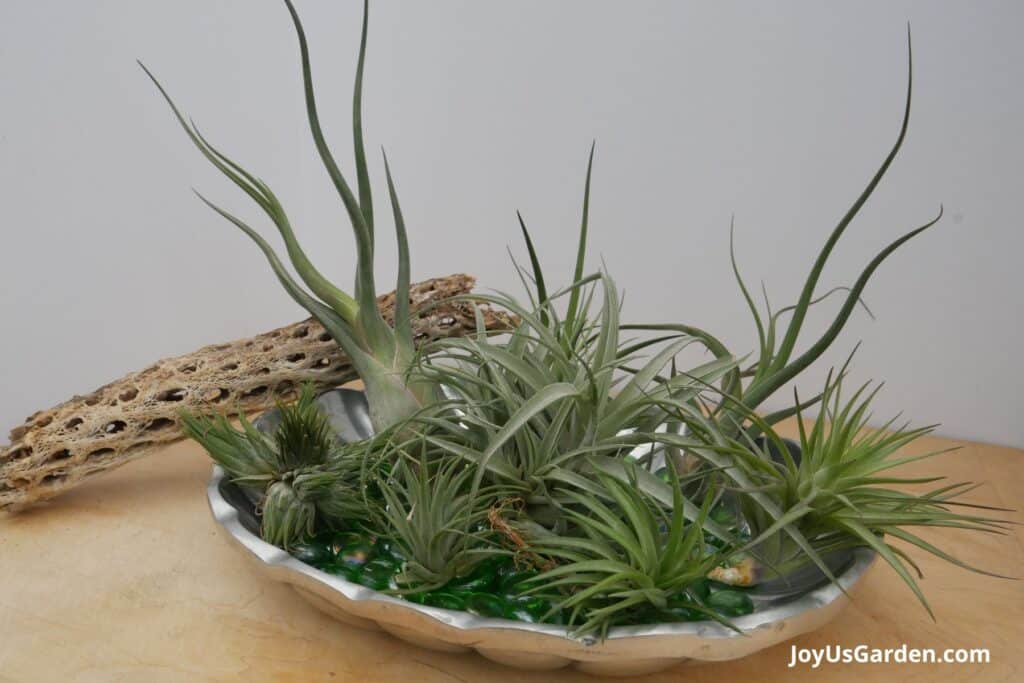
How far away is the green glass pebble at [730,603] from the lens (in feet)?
2.04

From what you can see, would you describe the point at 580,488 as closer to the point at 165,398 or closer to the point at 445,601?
the point at 445,601

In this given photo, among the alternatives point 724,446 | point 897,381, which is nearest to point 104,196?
point 724,446

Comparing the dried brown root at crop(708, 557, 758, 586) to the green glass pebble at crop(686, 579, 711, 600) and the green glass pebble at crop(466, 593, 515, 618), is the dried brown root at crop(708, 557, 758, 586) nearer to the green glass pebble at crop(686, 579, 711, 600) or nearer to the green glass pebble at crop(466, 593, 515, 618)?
the green glass pebble at crop(686, 579, 711, 600)

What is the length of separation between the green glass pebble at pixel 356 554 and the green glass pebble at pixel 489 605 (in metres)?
0.10

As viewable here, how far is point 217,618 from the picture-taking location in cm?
72

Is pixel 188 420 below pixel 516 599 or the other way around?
the other way around

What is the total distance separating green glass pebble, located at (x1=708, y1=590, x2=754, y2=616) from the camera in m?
0.62

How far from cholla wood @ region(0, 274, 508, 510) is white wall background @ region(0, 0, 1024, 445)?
26 centimetres

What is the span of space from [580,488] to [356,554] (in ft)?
0.55

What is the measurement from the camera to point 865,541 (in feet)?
2.02

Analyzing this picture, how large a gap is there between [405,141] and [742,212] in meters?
0.48

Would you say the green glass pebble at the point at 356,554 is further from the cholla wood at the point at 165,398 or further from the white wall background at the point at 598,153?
the white wall background at the point at 598,153

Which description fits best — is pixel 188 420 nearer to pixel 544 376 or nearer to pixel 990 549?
pixel 544 376

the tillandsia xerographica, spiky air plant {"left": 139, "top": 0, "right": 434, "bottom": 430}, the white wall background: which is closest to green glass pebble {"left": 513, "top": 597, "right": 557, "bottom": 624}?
the tillandsia xerographica
